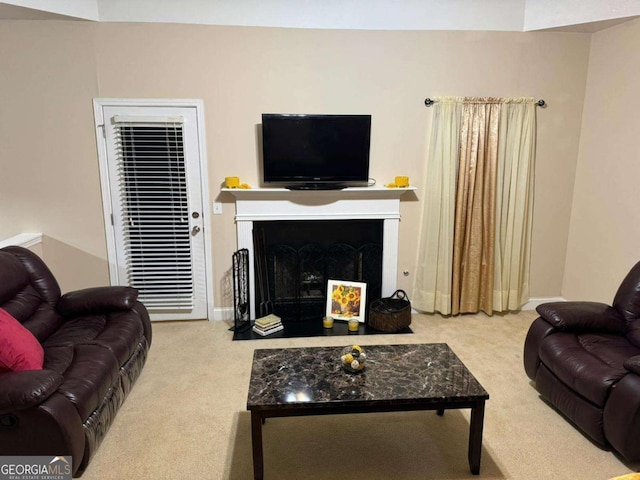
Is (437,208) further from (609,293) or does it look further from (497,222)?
(609,293)

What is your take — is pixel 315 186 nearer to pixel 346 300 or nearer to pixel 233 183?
pixel 233 183

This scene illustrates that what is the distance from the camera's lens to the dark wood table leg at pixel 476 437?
2240 millimetres

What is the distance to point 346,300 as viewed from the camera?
423cm

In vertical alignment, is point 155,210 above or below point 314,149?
below

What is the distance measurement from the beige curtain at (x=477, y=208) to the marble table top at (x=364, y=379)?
64.3 inches

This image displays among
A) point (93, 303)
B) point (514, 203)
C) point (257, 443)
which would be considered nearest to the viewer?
point (257, 443)

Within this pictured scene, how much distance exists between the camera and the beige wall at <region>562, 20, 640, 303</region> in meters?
3.66

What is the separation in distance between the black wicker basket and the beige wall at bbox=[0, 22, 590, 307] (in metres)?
0.83

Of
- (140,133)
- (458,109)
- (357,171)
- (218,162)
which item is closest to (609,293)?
(458,109)

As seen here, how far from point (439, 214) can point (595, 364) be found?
1.95 metres

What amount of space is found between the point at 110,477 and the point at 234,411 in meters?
0.79

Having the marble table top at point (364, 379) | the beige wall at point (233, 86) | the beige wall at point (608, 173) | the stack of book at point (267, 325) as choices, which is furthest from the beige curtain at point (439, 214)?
the marble table top at point (364, 379)

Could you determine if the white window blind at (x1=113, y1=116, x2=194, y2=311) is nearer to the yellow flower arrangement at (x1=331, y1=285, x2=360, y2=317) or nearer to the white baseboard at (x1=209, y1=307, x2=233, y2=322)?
the white baseboard at (x1=209, y1=307, x2=233, y2=322)

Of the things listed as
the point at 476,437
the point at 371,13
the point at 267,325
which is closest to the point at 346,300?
the point at 267,325
